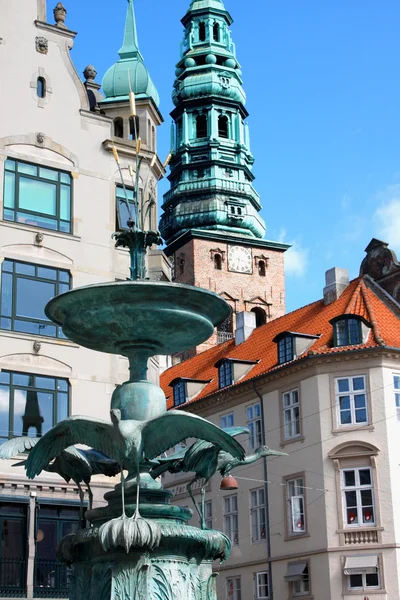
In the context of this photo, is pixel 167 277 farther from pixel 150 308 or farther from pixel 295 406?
pixel 150 308

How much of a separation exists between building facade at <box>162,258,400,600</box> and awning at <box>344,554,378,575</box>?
3 cm

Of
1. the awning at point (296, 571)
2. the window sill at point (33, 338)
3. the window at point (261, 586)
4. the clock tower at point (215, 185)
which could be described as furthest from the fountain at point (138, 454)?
the clock tower at point (215, 185)

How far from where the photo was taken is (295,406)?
3797cm

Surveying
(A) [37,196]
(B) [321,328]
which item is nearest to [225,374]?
(B) [321,328]

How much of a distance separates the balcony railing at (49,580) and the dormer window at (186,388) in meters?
19.7

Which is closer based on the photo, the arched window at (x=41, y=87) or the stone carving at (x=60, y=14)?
the arched window at (x=41, y=87)

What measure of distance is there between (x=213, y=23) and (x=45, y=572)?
6155 centimetres

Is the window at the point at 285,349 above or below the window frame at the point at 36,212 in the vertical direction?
below

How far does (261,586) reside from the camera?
37.9 m

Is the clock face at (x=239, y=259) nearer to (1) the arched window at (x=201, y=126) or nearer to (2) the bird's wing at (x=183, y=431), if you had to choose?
(1) the arched window at (x=201, y=126)

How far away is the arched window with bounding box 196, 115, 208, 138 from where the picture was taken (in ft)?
256

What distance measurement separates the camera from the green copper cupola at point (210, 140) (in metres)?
77.3

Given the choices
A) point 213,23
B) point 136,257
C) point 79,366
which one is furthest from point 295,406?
point 213,23

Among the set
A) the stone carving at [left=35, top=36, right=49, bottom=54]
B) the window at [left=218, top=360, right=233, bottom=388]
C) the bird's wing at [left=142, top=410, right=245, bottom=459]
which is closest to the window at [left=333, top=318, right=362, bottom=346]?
the window at [left=218, top=360, right=233, bottom=388]
